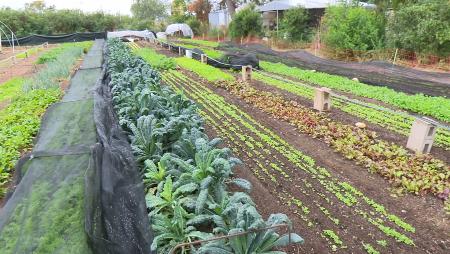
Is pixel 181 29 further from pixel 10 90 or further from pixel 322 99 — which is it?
pixel 322 99

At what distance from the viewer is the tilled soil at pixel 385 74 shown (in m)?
10.7

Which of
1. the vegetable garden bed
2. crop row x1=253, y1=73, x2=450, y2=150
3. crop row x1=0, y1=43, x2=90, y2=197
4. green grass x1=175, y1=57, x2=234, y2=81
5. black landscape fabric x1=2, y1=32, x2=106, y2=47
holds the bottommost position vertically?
black landscape fabric x1=2, y1=32, x2=106, y2=47

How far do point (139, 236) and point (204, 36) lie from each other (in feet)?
124

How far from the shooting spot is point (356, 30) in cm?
1684

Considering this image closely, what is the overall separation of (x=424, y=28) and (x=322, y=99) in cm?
889

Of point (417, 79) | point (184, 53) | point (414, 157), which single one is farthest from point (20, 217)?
point (184, 53)

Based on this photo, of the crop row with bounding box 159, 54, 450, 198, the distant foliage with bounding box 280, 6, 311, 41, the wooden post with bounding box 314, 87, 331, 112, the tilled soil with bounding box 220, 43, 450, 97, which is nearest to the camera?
the crop row with bounding box 159, 54, 450, 198

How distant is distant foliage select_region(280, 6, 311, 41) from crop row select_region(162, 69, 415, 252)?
57.7 ft

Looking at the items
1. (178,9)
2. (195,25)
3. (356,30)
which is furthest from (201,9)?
(356,30)

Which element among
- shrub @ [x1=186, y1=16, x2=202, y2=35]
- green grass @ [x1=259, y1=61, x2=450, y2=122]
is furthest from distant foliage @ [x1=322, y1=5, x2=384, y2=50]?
shrub @ [x1=186, y1=16, x2=202, y2=35]

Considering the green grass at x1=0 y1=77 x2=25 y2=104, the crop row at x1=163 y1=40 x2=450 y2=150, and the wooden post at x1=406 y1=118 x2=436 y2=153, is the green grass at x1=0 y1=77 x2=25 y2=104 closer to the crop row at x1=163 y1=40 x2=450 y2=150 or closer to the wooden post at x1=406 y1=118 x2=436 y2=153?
the crop row at x1=163 y1=40 x2=450 y2=150

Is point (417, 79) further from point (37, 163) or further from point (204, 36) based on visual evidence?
point (204, 36)

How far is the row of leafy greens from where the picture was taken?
285 centimetres

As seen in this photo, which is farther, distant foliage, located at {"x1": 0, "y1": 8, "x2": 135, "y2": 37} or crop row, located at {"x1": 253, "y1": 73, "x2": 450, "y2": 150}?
distant foliage, located at {"x1": 0, "y1": 8, "x2": 135, "y2": 37}
